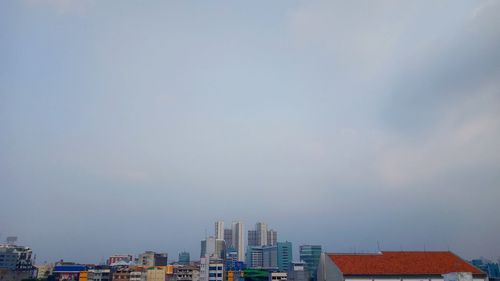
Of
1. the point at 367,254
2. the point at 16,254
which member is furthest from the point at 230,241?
the point at 367,254

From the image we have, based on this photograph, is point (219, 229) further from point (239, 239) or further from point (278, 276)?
point (278, 276)

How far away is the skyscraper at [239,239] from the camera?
13475 cm

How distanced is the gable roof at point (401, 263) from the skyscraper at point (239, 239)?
3663 inches

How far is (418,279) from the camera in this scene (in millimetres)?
42469

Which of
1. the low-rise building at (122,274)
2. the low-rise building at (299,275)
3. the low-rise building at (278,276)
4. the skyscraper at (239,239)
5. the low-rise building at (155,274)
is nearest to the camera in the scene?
the low-rise building at (299,275)

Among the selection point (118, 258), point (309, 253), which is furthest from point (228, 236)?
point (118, 258)

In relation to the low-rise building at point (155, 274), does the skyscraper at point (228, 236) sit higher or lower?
higher

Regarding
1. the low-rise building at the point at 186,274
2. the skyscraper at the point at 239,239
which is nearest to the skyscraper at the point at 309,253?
the skyscraper at the point at 239,239

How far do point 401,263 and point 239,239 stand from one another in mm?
96549

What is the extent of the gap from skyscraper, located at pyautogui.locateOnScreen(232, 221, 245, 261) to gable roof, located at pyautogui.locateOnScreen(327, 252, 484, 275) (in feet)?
305

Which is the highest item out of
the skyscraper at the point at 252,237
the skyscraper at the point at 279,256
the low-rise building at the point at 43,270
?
the skyscraper at the point at 252,237

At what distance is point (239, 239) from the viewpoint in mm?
135750

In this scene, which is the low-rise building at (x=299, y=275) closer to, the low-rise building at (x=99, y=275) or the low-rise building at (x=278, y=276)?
the low-rise building at (x=278, y=276)

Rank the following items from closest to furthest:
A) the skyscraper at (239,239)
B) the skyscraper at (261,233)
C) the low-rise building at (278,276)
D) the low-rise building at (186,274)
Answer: the low-rise building at (278,276) → the low-rise building at (186,274) → the skyscraper at (239,239) → the skyscraper at (261,233)
